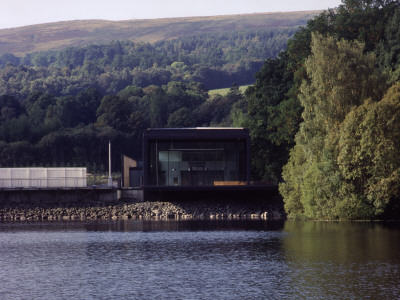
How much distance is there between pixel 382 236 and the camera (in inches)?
2191

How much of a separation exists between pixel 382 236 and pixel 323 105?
59.3 ft

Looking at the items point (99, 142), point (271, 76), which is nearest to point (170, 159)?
point (271, 76)

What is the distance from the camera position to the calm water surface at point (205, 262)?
3572 centimetres

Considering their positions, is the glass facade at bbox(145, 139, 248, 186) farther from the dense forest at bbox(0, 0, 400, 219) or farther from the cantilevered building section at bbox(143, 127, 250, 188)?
the dense forest at bbox(0, 0, 400, 219)

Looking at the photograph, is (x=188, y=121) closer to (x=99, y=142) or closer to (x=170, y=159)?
(x=99, y=142)

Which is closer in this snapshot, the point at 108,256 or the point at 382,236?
the point at 108,256

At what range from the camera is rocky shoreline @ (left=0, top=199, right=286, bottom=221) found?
83.9 metres

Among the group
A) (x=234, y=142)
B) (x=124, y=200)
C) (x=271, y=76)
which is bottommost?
(x=124, y=200)

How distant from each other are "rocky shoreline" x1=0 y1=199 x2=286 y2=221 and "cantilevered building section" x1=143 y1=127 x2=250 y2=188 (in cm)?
261

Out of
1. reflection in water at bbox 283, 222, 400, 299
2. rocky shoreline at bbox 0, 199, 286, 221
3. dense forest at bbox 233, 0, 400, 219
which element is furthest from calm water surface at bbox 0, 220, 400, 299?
rocky shoreline at bbox 0, 199, 286, 221

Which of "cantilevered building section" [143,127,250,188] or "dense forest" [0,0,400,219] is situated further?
"cantilevered building section" [143,127,250,188]

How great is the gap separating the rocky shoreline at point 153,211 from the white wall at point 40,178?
13.0 feet

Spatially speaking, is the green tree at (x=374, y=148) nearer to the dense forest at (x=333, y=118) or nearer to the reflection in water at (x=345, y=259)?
the dense forest at (x=333, y=118)

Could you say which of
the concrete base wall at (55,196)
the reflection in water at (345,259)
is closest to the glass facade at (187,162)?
the concrete base wall at (55,196)
